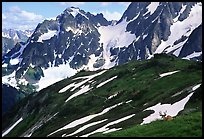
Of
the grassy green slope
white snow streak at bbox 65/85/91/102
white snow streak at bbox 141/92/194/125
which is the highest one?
white snow streak at bbox 65/85/91/102

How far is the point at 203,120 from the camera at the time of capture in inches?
1328

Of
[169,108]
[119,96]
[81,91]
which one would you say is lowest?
[169,108]

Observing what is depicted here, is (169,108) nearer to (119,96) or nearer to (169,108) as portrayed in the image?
(169,108)

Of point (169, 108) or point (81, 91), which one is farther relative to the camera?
point (81, 91)

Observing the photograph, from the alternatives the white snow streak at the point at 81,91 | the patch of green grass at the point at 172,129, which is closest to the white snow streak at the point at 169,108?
the patch of green grass at the point at 172,129

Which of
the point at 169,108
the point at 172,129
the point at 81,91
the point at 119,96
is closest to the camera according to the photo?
the point at 172,129

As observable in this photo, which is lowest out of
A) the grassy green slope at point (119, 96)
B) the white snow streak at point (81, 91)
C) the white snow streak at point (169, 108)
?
the white snow streak at point (169, 108)

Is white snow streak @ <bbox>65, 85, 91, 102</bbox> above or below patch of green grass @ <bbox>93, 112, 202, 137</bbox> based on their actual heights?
above

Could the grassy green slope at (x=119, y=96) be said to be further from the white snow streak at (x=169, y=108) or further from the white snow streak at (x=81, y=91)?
the white snow streak at (x=81, y=91)

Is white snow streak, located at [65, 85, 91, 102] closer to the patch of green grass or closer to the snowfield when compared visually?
the snowfield

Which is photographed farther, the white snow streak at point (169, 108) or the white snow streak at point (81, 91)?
the white snow streak at point (81, 91)

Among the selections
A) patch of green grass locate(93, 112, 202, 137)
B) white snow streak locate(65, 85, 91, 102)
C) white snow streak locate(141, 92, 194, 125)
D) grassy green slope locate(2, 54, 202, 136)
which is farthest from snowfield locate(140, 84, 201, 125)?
white snow streak locate(65, 85, 91, 102)

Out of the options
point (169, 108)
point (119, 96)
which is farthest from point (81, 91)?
point (169, 108)

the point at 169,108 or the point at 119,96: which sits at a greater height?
the point at 119,96
